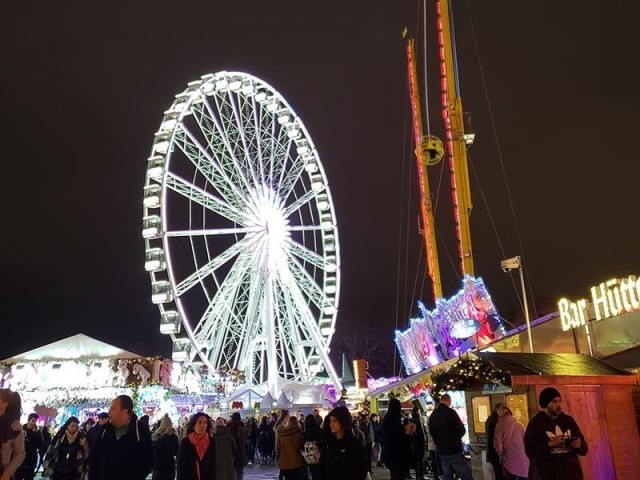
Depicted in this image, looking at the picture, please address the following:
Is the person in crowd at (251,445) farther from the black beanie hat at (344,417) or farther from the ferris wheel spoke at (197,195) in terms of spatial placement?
the black beanie hat at (344,417)

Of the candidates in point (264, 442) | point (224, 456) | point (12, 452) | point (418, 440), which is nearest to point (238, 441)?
point (418, 440)

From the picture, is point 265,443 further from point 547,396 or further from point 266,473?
point 547,396

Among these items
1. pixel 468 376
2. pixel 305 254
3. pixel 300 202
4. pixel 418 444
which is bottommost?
pixel 418 444

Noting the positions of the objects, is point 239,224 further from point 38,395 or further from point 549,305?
point 549,305

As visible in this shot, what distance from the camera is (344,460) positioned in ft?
16.1

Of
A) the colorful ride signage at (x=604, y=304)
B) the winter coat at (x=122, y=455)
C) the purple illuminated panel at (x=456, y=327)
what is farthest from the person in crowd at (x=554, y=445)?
the purple illuminated panel at (x=456, y=327)

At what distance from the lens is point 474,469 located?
8953 mm

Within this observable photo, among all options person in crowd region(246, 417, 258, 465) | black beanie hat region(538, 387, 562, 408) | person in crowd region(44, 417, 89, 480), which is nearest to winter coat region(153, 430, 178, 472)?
person in crowd region(44, 417, 89, 480)

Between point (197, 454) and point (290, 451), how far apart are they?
256cm

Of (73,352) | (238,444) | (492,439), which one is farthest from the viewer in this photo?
(73,352)

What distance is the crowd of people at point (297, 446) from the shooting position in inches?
185

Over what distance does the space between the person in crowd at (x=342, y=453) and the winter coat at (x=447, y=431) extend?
2737 mm

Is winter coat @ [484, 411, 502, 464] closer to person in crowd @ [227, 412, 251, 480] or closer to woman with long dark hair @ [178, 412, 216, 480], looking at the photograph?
woman with long dark hair @ [178, 412, 216, 480]

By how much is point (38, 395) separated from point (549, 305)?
39.0m
